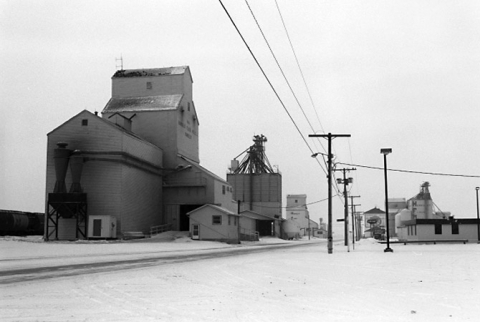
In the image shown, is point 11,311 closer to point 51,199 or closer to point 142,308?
point 142,308

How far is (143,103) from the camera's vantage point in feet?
226

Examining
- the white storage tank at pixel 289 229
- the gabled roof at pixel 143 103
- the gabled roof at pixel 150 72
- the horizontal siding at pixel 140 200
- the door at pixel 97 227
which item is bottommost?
the white storage tank at pixel 289 229

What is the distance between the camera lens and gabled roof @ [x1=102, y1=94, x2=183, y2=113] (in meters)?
67.8

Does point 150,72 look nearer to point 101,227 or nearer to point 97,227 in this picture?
point 97,227

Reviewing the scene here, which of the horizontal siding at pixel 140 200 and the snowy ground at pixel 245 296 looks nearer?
the snowy ground at pixel 245 296

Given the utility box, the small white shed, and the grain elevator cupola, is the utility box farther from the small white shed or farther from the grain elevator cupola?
the grain elevator cupola

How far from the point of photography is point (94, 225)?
A: 52.1m

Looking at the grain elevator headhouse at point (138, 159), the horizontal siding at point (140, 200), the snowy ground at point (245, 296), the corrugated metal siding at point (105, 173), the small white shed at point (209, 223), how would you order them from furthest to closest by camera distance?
the small white shed at point (209, 223), the horizontal siding at point (140, 200), the grain elevator headhouse at point (138, 159), the corrugated metal siding at point (105, 173), the snowy ground at point (245, 296)

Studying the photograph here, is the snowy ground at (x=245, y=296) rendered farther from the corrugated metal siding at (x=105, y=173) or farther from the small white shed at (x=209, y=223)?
the small white shed at (x=209, y=223)

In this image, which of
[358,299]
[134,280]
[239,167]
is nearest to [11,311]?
[134,280]

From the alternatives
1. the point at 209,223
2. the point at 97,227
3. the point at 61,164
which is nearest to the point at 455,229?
the point at 209,223

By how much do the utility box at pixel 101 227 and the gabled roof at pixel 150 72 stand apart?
2472cm

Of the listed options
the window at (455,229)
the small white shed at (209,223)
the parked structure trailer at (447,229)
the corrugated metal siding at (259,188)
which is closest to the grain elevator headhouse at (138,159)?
the small white shed at (209,223)

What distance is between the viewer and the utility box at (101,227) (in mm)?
51575
